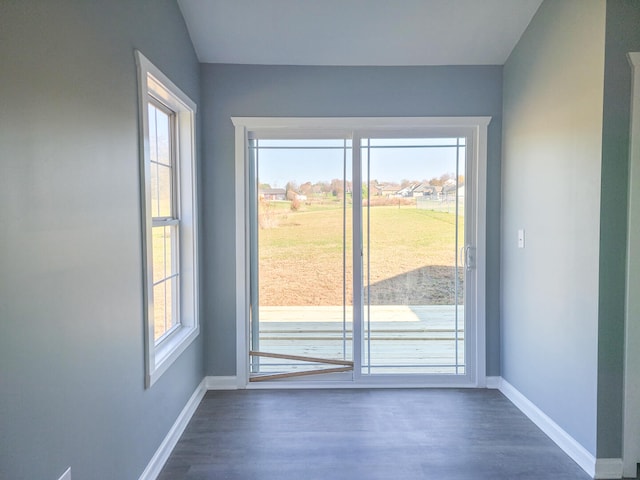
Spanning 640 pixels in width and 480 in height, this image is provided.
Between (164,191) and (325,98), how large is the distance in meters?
1.40

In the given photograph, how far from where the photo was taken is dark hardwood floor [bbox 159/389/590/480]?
220 cm

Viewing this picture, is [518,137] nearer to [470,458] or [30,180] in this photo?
[470,458]

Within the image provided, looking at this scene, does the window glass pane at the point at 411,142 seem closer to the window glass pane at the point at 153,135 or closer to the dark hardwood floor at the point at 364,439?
the window glass pane at the point at 153,135

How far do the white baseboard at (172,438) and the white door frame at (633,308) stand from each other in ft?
7.94

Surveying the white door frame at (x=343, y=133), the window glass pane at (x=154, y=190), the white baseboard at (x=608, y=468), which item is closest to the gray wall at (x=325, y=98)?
the white door frame at (x=343, y=133)

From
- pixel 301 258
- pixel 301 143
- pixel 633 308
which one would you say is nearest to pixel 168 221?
pixel 301 258

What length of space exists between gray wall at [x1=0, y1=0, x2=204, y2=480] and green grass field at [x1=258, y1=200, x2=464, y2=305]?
1414 millimetres

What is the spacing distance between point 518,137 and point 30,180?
292 cm

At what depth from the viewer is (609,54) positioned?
2.08 meters

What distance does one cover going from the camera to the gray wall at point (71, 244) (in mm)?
1152

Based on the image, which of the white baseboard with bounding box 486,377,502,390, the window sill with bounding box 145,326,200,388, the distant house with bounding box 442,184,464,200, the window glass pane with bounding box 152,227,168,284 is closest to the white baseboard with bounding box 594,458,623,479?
the white baseboard with bounding box 486,377,502,390

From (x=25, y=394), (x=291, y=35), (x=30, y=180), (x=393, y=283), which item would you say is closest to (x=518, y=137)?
(x=393, y=283)

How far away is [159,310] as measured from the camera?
8.39 ft

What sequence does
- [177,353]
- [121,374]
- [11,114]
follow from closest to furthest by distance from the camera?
[11,114] → [121,374] → [177,353]
